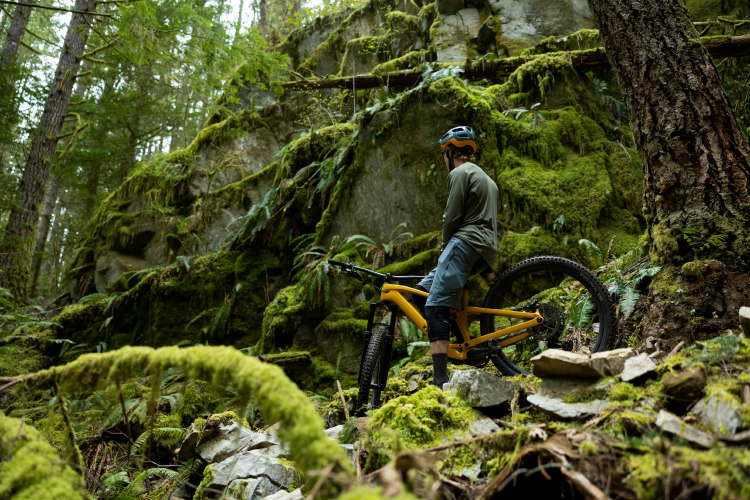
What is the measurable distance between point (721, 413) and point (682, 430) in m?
0.16

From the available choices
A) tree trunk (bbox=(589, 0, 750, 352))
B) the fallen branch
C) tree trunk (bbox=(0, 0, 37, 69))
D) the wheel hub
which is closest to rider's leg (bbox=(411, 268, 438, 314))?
the wheel hub

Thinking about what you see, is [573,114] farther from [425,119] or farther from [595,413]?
[595,413]

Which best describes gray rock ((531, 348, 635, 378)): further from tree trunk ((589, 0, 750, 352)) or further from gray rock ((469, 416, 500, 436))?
tree trunk ((589, 0, 750, 352))

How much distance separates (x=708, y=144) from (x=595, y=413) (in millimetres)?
2422

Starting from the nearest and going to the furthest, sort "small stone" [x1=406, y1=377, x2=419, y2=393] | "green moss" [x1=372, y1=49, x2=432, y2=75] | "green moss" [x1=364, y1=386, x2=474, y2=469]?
"green moss" [x1=364, y1=386, x2=474, y2=469] < "small stone" [x1=406, y1=377, x2=419, y2=393] < "green moss" [x1=372, y1=49, x2=432, y2=75]

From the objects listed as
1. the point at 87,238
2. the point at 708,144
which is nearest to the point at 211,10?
the point at 87,238

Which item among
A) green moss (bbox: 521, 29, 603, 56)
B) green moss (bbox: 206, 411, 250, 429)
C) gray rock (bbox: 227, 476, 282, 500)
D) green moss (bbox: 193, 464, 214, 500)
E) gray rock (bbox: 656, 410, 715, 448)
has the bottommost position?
green moss (bbox: 193, 464, 214, 500)

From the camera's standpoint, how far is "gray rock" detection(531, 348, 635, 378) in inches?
89.8

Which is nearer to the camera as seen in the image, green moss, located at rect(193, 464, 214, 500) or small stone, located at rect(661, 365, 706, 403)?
small stone, located at rect(661, 365, 706, 403)

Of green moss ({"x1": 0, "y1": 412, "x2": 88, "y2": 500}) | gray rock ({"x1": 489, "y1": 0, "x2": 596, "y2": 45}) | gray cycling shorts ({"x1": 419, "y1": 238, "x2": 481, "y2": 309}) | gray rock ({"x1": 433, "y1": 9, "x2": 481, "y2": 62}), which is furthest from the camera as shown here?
gray rock ({"x1": 433, "y1": 9, "x2": 481, "y2": 62})

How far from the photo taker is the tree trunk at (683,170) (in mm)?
2932

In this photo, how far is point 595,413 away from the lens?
200 cm

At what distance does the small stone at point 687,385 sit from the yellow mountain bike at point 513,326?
1.74 metres

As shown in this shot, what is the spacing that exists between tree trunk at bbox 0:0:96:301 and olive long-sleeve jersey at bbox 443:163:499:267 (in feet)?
31.9
